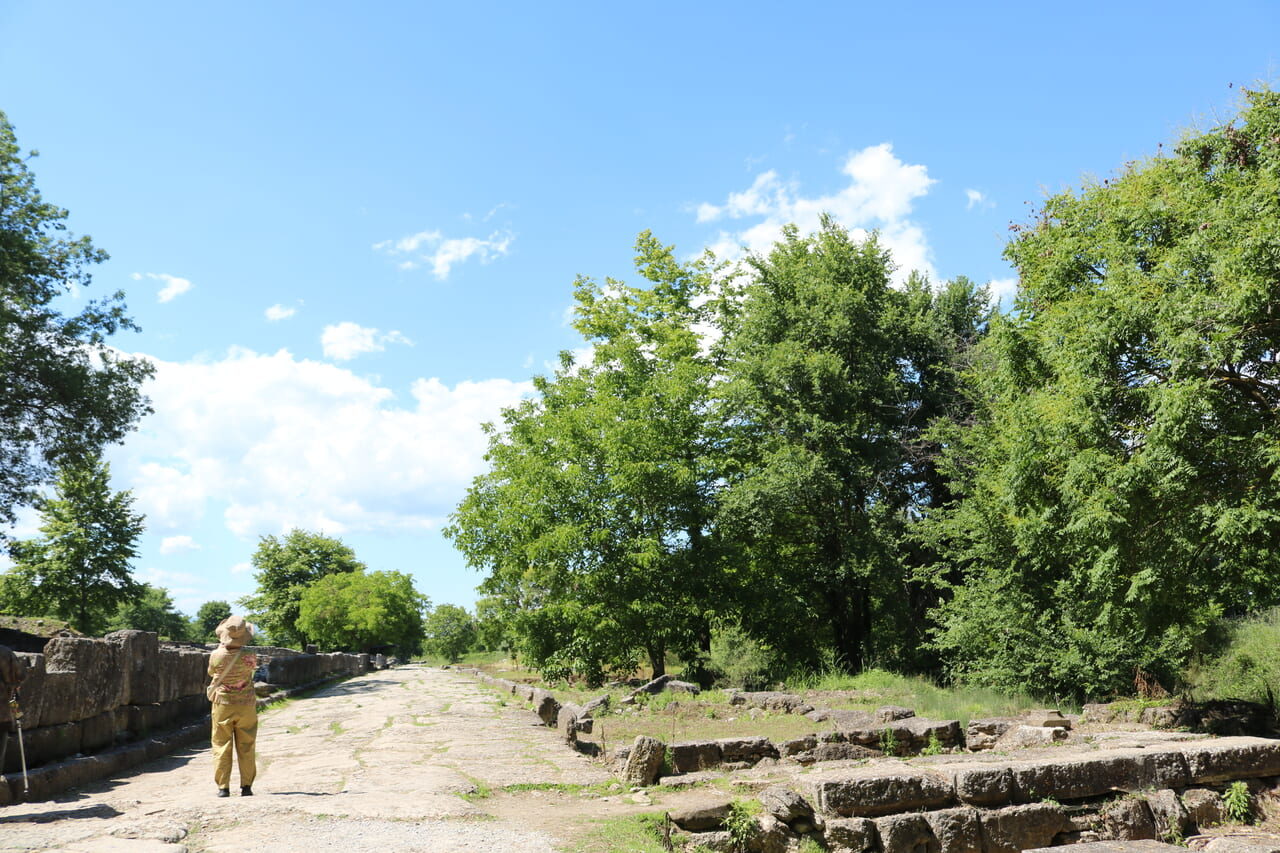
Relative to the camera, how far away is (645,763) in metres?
8.20

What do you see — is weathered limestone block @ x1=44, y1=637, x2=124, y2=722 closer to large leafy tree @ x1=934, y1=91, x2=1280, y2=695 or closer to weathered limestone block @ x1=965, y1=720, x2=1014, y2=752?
weathered limestone block @ x1=965, y1=720, x2=1014, y2=752

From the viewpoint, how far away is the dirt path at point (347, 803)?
5.56m

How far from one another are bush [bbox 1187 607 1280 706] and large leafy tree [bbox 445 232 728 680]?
1011cm

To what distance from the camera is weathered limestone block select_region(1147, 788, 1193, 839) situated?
698 cm

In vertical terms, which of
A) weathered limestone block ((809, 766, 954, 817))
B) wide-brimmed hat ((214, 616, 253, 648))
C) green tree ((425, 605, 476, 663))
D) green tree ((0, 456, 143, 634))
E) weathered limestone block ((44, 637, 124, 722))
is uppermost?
green tree ((0, 456, 143, 634))

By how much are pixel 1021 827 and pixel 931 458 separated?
16.4 m

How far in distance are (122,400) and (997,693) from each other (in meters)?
24.0

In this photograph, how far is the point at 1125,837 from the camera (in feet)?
22.7

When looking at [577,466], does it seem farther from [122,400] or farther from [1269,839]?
[1269,839]

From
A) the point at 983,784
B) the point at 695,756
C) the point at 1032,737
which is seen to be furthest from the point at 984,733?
the point at 695,756

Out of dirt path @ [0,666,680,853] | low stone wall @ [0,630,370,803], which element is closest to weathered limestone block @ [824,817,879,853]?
dirt path @ [0,666,680,853]

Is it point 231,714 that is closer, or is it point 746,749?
point 231,714

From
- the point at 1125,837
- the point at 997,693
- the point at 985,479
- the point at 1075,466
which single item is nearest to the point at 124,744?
the point at 1125,837

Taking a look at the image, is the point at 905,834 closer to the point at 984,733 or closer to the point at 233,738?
the point at 984,733
